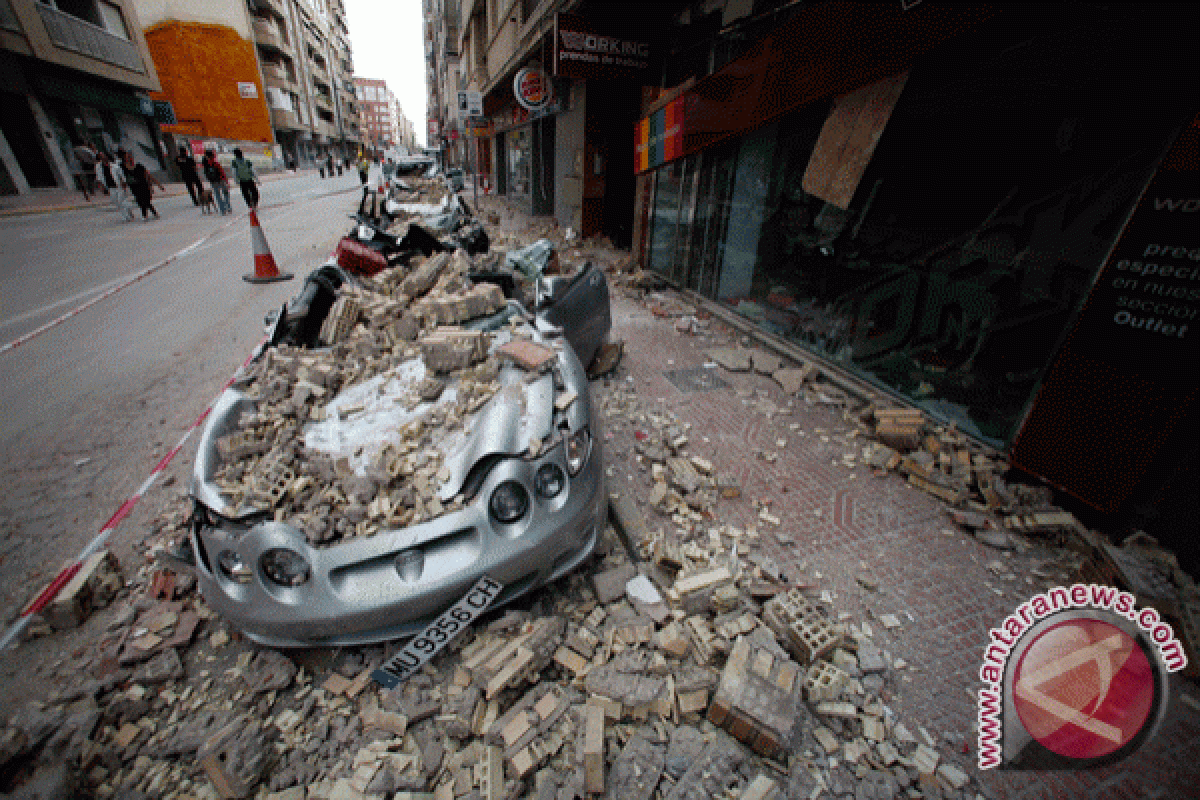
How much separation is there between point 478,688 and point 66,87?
112 feet

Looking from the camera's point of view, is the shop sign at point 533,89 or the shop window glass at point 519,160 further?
the shop window glass at point 519,160

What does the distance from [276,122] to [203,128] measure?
916 centimetres

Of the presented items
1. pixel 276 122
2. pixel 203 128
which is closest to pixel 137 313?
pixel 203 128

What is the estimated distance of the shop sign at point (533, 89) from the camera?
12250 mm

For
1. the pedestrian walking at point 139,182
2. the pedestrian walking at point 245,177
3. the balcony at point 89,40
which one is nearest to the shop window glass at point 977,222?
the pedestrian walking at point 245,177

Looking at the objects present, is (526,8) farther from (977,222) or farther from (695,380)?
(977,222)

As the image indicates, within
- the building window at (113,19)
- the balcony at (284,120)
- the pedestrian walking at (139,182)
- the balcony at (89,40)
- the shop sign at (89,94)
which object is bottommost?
the pedestrian walking at (139,182)

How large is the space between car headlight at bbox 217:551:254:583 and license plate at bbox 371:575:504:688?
69 centimetres

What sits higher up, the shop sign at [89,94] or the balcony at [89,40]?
the balcony at [89,40]

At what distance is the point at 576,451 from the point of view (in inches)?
92.7

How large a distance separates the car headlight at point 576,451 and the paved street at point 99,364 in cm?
303

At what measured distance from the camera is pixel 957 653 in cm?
239

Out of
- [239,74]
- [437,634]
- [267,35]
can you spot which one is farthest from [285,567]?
[267,35]

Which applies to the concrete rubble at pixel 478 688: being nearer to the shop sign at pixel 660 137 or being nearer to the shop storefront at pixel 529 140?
the shop sign at pixel 660 137
